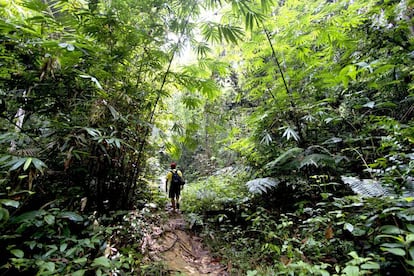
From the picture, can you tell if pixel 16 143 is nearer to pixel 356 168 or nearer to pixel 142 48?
pixel 142 48

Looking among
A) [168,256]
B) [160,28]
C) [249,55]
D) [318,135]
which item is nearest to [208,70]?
[249,55]

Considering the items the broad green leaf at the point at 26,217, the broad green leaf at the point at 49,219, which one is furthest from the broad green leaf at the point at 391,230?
the broad green leaf at the point at 26,217

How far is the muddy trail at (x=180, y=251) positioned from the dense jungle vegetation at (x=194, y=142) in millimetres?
162

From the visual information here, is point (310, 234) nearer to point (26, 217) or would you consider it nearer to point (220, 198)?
point (220, 198)

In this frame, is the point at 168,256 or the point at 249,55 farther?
the point at 249,55

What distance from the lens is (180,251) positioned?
3.26m

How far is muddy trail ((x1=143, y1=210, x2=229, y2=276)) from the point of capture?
2.80 m

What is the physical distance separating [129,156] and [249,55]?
269 cm

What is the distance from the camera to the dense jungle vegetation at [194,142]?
70.9 inches

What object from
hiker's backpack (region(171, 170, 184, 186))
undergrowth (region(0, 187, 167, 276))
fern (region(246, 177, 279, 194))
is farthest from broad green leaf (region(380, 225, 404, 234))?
hiker's backpack (region(171, 170, 184, 186))

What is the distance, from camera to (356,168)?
131 inches

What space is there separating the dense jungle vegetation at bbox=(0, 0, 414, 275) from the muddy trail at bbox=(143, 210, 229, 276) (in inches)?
6.4

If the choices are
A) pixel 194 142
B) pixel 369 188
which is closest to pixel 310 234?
pixel 369 188

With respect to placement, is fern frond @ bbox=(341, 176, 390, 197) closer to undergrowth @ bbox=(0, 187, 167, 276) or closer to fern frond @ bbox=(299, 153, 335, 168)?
fern frond @ bbox=(299, 153, 335, 168)
